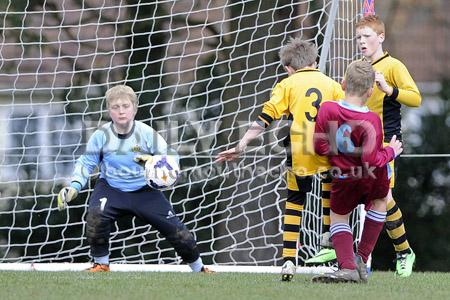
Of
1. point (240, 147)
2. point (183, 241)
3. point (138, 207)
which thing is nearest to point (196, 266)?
point (183, 241)

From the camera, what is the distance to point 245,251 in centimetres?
946

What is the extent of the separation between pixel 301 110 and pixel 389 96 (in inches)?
22.6

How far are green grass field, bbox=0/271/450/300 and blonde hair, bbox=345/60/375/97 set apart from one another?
3.19 ft

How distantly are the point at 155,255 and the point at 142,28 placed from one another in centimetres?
173

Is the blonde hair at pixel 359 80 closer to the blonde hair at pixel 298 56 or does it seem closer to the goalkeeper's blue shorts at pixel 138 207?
the blonde hair at pixel 298 56

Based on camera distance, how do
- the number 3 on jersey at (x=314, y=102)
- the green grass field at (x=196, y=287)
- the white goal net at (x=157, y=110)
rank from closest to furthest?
the green grass field at (x=196, y=287), the number 3 on jersey at (x=314, y=102), the white goal net at (x=157, y=110)

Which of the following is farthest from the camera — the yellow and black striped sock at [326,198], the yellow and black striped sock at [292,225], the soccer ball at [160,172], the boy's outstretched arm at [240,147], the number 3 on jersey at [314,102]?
the yellow and black striped sock at [326,198]

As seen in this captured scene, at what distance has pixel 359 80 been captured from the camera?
6.06m

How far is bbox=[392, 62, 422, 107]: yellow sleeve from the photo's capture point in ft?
22.4

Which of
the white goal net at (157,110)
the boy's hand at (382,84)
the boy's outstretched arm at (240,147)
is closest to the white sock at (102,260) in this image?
the boy's outstretched arm at (240,147)

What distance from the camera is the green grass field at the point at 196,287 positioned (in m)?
5.46

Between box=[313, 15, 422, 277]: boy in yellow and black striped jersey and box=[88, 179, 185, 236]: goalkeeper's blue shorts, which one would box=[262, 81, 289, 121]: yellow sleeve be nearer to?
box=[313, 15, 422, 277]: boy in yellow and black striped jersey

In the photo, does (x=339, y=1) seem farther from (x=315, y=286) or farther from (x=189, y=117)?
(x=315, y=286)

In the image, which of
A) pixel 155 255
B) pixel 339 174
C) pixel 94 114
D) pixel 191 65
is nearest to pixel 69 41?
pixel 94 114
